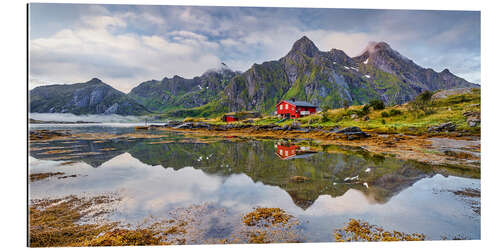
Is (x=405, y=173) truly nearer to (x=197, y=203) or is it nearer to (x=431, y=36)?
(x=431, y=36)

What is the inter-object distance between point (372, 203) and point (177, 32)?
1693 cm

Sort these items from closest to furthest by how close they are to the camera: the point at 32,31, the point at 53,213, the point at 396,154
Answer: the point at 53,213 → the point at 32,31 → the point at 396,154

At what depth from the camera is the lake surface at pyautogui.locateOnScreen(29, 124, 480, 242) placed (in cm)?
727

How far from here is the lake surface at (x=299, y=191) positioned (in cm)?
727

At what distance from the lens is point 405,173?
501 inches

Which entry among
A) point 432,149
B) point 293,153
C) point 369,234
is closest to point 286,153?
point 293,153

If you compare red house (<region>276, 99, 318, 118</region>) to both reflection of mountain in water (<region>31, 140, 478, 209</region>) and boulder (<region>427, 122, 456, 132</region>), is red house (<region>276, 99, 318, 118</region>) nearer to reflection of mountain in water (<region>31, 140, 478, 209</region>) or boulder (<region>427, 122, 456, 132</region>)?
boulder (<region>427, 122, 456, 132</region>)

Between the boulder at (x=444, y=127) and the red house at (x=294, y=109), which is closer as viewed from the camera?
the boulder at (x=444, y=127)

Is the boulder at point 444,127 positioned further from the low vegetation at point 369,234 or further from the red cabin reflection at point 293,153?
the low vegetation at point 369,234

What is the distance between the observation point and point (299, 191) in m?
9.80

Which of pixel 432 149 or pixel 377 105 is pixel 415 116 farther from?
pixel 432 149

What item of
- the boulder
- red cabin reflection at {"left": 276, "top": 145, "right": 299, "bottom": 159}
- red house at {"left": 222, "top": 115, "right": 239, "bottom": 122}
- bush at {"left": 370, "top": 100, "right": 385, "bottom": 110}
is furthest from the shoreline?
red house at {"left": 222, "top": 115, "right": 239, "bottom": 122}

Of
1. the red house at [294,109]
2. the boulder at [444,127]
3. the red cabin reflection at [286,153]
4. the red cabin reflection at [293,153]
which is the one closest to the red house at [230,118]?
the red house at [294,109]
